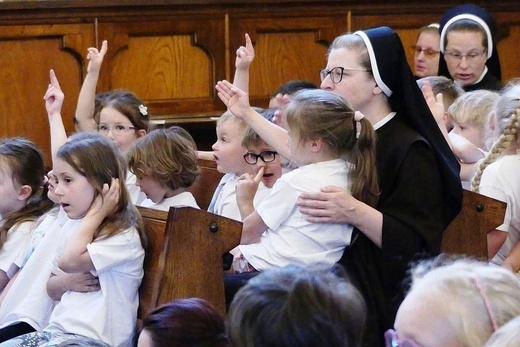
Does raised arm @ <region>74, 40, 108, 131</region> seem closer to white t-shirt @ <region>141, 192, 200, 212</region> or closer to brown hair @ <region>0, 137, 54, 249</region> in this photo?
brown hair @ <region>0, 137, 54, 249</region>

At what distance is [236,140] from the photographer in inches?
182

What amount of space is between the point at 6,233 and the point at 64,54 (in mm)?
2432

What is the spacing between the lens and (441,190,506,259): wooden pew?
402 cm

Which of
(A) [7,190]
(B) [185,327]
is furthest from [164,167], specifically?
(B) [185,327]

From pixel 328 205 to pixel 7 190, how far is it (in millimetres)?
1710

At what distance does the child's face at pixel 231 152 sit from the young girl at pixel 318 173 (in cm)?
92

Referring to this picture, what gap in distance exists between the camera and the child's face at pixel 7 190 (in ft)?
14.9

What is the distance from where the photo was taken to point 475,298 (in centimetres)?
195

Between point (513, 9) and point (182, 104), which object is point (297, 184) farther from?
point (513, 9)

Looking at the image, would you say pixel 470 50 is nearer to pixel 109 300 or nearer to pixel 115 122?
pixel 115 122

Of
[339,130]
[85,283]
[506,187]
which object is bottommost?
[85,283]

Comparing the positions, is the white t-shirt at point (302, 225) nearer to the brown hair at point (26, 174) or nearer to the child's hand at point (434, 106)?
the child's hand at point (434, 106)

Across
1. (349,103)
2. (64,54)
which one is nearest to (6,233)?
(349,103)

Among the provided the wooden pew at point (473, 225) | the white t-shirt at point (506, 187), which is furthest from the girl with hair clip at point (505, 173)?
the wooden pew at point (473, 225)
